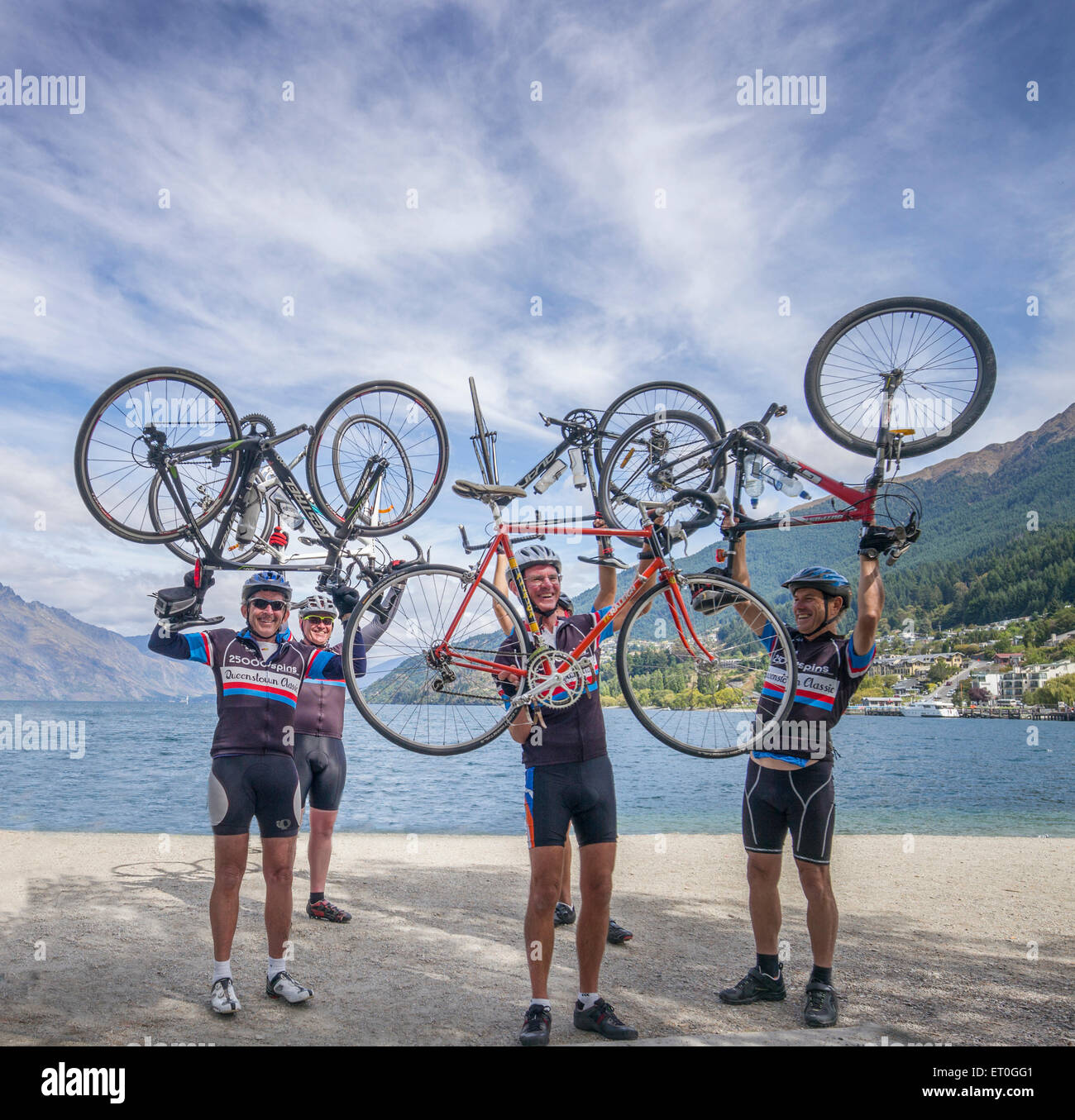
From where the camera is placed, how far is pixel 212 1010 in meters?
4.63

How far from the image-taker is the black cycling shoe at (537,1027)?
4070mm

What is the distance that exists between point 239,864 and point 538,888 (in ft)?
6.10

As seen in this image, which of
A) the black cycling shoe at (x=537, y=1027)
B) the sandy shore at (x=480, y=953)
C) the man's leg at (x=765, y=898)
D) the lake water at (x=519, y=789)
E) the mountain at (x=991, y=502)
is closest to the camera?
the black cycling shoe at (x=537, y=1027)

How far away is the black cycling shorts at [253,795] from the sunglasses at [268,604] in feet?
3.05

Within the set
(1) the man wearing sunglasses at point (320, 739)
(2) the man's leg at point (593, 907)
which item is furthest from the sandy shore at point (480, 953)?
(1) the man wearing sunglasses at point (320, 739)

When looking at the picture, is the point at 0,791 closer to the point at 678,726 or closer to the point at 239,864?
the point at 239,864

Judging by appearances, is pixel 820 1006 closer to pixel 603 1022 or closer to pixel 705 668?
pixel 603 1022

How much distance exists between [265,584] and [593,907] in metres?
2.81

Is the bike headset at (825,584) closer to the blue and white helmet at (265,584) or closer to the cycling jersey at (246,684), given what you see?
the cycling jersey at (246,684)

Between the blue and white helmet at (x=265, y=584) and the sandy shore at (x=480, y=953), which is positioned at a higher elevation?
the blue and white helmet at (x=265, y=584)

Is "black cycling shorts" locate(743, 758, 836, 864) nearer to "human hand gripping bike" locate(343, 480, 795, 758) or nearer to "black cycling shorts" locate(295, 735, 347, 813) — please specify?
"human hand gripping bike" locate(343, 480, 795, 758)

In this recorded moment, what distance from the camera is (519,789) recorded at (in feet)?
120

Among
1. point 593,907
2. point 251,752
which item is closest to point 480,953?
point 593,907
